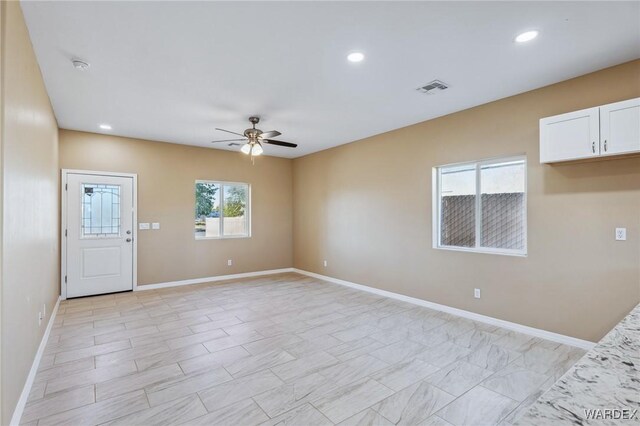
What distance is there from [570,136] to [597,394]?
10.7ft

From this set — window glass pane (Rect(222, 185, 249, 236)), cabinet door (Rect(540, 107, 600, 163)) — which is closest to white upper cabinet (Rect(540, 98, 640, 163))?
cabinet door (Rect(540, 107, 600, 163))

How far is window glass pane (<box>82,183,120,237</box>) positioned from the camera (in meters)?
5.37

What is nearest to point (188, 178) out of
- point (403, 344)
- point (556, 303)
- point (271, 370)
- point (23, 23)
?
point (23, 23)

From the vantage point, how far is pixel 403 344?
3398 millimetres

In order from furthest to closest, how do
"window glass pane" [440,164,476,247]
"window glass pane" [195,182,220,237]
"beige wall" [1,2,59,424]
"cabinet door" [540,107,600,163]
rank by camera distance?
"window glass pane" [195,182,220,237]
"window glass pane" [440,164,476,247]
"cabinet door" [540,107,600,163]
"beige wall" [1,2,59,424]

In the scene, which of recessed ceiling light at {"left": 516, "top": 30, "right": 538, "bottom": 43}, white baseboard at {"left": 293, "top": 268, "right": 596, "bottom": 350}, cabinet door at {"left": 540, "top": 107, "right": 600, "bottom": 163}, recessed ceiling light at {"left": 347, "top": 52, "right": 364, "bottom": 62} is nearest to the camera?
recessed ceiling light at {"left": 516, "top": 30, "right": 538, "bottom": 43}

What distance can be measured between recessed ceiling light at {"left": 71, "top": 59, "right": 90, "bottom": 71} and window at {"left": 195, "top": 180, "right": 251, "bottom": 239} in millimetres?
3467

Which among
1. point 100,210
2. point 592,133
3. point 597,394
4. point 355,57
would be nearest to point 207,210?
point 100,210

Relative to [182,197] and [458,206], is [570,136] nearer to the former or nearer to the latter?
[458,206]

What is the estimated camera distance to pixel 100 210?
18.0 ft

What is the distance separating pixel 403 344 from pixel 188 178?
16.4 ft

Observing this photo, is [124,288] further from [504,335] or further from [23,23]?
[504,335]

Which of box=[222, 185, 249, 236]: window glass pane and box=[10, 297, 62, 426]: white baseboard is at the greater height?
box=[222, 185, 249, 236]: window glass pane

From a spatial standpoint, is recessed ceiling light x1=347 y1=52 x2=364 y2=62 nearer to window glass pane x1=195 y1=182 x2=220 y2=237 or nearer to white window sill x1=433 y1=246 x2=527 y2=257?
white window sill x1=433 y1=246 x2=527 y2=257
